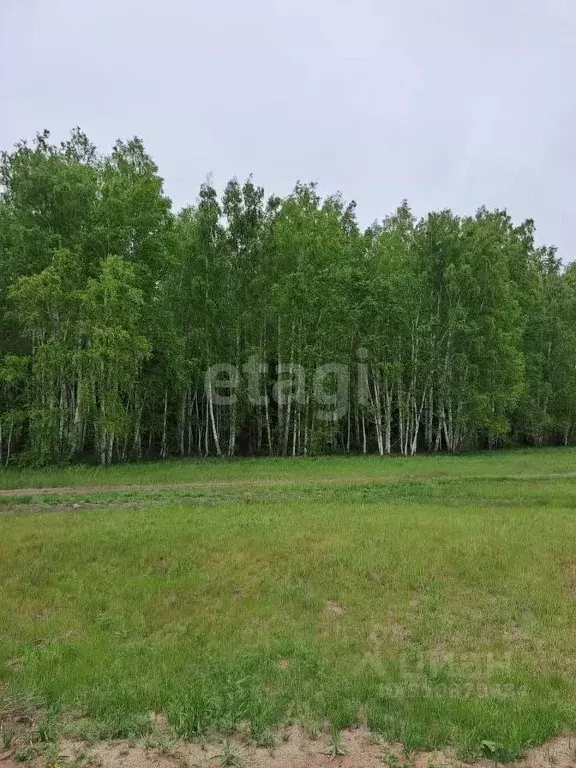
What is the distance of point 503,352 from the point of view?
33625 mm

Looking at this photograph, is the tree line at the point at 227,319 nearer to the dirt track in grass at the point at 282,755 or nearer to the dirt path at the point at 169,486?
the dirt path at the point at 169,486

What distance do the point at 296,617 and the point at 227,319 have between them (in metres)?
23.1

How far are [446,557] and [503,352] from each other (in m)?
27.2

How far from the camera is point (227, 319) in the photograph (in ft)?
95.8

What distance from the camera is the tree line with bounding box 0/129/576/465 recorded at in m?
22.9

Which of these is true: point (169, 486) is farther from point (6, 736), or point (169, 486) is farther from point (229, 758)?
point (229, 758)

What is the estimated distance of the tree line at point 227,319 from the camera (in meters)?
22.9

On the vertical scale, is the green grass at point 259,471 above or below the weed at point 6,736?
above

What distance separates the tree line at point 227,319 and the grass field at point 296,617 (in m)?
10.8

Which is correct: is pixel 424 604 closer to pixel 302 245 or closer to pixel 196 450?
pixel 302 245

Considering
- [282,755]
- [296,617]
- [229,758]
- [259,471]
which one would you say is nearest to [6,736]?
[229,758]

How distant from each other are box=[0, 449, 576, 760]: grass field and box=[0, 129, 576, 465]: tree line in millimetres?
10787

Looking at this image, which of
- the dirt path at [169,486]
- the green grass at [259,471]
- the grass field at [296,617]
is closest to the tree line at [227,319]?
the green grass at [259,471]

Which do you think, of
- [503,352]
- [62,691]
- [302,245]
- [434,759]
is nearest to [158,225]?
[302,245]
